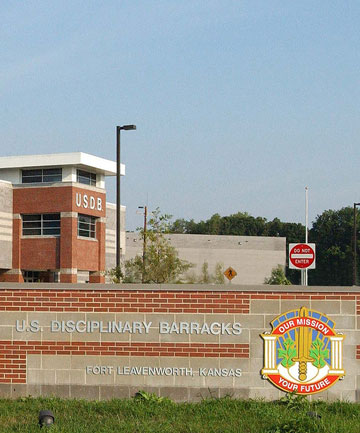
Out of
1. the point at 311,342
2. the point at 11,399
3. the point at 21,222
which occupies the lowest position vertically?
the point at 11,399

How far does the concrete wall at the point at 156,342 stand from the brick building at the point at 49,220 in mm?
39440

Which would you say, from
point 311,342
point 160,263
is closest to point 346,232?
point 160,263

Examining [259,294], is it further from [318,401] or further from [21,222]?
[21,222]

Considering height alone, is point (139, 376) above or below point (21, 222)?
below

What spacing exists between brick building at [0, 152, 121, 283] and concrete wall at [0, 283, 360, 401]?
129 feet

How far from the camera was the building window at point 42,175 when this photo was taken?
57281 mm

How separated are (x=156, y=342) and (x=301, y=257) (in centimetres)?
2122

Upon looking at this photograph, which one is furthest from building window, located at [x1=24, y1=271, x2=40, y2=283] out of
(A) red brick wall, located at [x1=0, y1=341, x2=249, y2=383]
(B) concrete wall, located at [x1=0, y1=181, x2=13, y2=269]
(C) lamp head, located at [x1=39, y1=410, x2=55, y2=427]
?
(C) lamp head, located at [x1=39, y1=410, x2=55, y2=427]

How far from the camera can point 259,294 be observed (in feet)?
49.6

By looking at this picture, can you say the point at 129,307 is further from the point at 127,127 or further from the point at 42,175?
the point at 42,175

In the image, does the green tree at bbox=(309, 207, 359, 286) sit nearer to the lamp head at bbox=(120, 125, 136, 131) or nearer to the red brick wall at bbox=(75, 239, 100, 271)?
the red brick wall at bbox=(75, 239, 100, 271)

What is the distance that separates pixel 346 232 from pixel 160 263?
85604 millimetres

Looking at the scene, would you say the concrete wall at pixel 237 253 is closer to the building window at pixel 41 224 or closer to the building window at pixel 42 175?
the building window at pixel 42 175

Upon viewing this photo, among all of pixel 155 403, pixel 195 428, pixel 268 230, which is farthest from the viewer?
pixel 268 230
